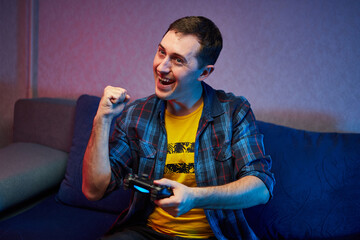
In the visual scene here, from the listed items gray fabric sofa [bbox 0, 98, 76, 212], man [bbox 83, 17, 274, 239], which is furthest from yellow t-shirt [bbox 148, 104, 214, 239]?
gray fabric sofa [bbox 0, 98, 76, 212]

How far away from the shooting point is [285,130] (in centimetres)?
145

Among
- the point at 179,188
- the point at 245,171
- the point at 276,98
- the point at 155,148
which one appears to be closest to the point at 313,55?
the point at 276,98

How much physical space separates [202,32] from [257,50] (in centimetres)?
62

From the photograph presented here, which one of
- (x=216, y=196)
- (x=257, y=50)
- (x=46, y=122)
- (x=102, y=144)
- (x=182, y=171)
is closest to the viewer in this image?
(x=216, y=196)

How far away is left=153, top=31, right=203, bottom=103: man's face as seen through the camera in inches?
45.4

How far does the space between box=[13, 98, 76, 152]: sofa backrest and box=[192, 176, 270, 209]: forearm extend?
1.12 metres

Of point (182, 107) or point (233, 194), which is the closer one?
point (233, 194)

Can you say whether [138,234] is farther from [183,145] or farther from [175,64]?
[175,64]

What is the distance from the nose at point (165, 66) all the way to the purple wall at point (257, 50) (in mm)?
660

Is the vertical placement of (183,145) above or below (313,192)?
above

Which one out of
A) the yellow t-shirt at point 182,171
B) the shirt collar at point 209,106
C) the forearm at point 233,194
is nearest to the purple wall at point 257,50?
the shirt collar at point 209,106

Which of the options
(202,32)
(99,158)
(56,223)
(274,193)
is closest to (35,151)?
(56,223)

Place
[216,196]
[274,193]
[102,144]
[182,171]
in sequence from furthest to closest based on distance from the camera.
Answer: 1. [274,193]
2. [182,171]
3. [102,144]
4. [216,196]

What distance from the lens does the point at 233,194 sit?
1.03 m
